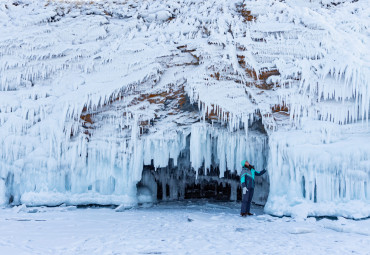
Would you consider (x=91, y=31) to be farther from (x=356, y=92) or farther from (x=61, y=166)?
(x=356, y=92)

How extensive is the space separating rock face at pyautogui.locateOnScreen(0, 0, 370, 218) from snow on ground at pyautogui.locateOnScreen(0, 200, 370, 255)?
57.9 inches

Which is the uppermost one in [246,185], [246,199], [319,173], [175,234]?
[319,173]

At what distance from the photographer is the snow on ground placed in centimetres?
494

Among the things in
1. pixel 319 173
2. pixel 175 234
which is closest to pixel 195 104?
pixel 319 173

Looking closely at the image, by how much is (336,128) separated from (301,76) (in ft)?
5.49

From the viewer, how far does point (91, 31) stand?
12.1 metres

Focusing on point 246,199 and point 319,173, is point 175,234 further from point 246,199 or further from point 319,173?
point 319,173

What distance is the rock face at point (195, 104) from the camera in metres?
8.20

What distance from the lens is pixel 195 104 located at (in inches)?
382

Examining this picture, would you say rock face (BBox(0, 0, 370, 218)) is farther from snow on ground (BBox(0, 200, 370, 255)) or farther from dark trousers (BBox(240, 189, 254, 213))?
snow on ground (BBox(0, 200, 370, 255))

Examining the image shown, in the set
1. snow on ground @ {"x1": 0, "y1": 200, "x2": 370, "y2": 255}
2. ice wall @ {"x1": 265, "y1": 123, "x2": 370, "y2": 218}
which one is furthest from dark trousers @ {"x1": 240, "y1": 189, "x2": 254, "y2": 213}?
ice wall @ {"x1": 265, "y1": 123, "x2": 370, "y2": 218}

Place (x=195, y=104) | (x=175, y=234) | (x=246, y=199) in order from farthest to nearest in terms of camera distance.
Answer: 1. (x=195, y=104)
2. (x=246, y=199)
3. (x=175, y=234)

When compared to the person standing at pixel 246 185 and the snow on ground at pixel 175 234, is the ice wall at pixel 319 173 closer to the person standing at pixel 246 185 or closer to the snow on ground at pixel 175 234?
the snow on ground at pixel 175 234

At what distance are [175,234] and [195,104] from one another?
180 inches
